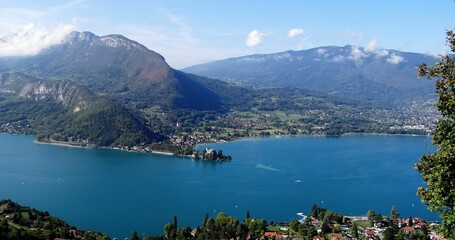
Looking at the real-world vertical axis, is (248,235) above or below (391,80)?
below

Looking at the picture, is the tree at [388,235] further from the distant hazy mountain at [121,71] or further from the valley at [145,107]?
the distant hazy mountain at [121,71]

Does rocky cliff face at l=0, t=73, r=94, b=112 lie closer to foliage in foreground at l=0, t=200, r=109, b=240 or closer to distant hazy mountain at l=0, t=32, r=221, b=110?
distant hazy mountain at l=0, t=32, r=221, b=110

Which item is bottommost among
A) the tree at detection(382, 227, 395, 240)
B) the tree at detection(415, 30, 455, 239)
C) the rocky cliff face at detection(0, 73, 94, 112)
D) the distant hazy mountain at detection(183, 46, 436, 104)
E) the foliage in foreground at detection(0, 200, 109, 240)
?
the tree at detection(382, 227, 395, 240)

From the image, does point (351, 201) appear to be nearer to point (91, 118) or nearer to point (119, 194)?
point (119, 194)

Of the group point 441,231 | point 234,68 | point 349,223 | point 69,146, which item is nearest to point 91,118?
point 69,146

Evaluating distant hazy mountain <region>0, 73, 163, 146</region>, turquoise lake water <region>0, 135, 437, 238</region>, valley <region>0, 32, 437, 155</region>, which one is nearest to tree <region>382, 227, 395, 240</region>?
turquoise lake water <region>0, 135, 437, 238</region>

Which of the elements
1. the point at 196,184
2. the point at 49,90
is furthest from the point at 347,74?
the point at 196,184
